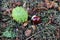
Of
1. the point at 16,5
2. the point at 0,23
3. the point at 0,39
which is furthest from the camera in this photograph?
the point at 16,5

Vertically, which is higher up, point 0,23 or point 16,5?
point 16,5

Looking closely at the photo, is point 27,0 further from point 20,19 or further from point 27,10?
point 20,19

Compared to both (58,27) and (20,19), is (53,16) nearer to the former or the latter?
(58,27)

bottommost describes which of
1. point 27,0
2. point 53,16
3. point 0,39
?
point 0,39

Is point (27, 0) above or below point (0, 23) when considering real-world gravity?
above

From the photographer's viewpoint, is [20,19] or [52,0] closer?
[20,19]

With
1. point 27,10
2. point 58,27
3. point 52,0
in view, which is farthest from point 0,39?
point 52,0

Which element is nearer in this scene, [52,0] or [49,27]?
[49,27]

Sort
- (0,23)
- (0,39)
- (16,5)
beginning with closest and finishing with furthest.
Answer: (0,39) < (0,23) < (16,5)

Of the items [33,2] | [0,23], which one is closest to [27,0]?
[33,2]
